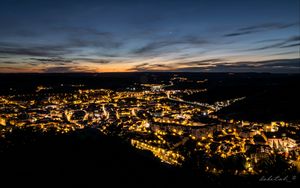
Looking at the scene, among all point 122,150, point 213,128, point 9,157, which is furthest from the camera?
point 213,128

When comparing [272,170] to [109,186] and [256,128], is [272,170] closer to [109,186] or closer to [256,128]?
[109,186]

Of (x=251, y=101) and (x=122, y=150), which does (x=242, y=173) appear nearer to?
(x=122, y=150)

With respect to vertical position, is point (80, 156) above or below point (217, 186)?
above

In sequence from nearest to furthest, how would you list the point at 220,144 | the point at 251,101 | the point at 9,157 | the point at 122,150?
the point at 9,157, the point at 122,150, the point at 220,144, the point at 251,101

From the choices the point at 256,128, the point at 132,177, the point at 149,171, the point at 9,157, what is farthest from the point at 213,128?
the point at 9,157

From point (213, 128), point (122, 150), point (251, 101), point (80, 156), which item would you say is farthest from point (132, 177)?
point (251, 101)

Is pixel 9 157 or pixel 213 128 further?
pixel 213 128
